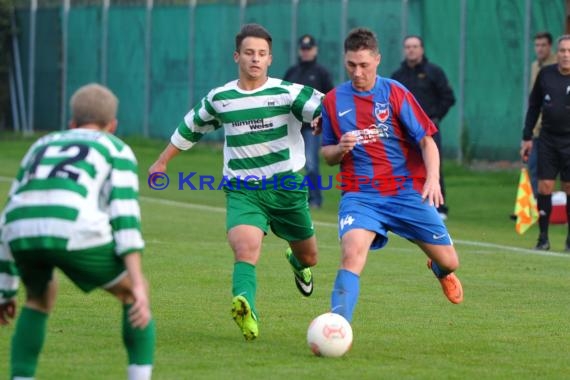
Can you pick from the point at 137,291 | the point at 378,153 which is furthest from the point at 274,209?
the point at 137,291

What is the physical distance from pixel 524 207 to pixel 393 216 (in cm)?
816

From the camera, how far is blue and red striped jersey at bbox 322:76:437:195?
898 cm

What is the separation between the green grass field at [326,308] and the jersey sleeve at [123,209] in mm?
1351

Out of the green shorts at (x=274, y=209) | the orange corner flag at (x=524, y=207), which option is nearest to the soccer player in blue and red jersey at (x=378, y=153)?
the green shorts at (x=274, y=209)

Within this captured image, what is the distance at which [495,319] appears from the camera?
10.0 meters

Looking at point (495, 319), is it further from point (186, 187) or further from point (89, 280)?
point (186, 187)

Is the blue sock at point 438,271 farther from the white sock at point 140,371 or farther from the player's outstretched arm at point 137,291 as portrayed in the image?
the player's outstretched arm at point 137,291

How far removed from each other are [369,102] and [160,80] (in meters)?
22.9

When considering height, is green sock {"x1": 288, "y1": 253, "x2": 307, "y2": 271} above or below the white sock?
below

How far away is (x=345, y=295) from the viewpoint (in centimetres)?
848

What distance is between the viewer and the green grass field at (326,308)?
7973 millimetres

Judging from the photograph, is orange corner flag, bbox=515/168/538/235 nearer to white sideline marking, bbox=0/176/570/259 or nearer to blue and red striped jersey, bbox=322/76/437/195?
white sideline marking, bbox=0/176/570/259

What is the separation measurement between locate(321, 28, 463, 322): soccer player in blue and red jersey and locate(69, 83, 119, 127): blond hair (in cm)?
240

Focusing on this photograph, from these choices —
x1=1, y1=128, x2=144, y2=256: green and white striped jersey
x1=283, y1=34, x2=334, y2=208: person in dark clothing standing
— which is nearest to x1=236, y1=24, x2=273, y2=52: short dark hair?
x1=1, y1=128, x2=144, y2=256: green and white striped jersey
